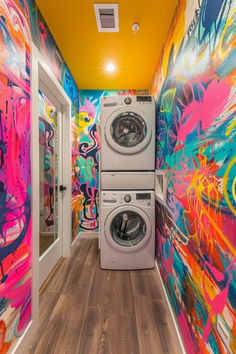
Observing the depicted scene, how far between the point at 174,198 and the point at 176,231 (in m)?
0.24

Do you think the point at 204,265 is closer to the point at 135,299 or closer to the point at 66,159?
the point at 135,299

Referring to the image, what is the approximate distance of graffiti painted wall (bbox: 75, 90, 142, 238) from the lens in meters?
2.72

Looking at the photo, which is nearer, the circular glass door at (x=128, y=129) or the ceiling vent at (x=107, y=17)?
the ceiling vent at (x=107, y=17)

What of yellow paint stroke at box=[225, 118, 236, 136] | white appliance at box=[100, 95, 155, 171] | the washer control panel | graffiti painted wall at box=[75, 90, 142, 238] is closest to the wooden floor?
the washer control panel

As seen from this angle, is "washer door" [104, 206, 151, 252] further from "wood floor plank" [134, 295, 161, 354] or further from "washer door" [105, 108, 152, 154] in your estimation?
"washer door" [105, 108, 152, 154]

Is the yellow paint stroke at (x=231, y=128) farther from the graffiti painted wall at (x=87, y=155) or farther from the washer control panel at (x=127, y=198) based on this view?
the graffiti painted wall at (x=87, y=155)

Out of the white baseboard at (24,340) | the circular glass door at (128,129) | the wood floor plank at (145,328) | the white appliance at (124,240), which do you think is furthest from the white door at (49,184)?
the wood floor plank at (145,328)

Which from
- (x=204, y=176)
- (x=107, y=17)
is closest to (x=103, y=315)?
(x=204, y=176)

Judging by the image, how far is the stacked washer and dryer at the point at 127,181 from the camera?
1.88 m

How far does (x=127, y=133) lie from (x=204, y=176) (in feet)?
4.28

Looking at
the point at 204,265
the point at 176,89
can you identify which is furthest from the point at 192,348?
the point at 176,89

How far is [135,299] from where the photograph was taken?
4.95 feet

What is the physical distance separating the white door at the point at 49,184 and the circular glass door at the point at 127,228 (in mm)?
727

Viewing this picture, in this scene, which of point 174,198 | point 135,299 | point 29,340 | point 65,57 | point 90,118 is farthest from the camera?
point 90,118
